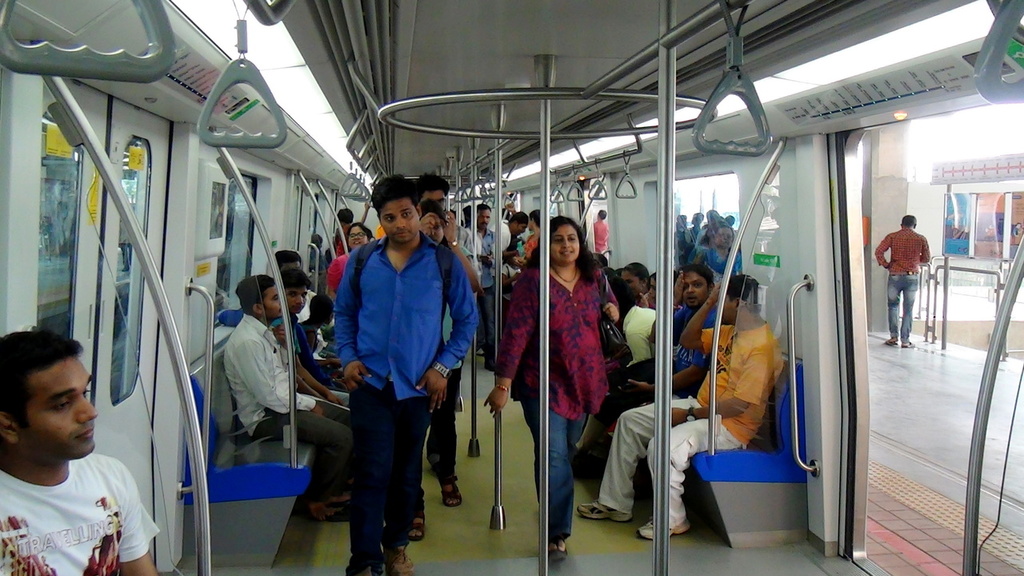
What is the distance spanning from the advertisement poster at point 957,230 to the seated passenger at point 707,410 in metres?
8.68

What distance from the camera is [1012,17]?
1.04 m

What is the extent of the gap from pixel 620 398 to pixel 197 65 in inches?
124

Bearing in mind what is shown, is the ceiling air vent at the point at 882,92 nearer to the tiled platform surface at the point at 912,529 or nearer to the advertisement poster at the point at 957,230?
the tiled platform surface at the point at 912,529

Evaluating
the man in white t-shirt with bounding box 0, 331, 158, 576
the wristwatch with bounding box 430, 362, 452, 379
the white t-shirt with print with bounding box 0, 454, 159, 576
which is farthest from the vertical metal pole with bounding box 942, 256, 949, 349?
the man in white t-shirt with bounding box 0, 331, 158, 576

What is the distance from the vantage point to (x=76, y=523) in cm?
176

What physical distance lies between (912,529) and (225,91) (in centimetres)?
441

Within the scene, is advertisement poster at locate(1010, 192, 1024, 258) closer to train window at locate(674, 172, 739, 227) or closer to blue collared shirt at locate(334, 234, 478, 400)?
train window at locate(674, 172, 739, 227)

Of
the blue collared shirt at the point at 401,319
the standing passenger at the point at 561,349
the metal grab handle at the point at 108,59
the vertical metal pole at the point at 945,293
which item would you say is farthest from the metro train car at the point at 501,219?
the vertical metal pole at the point at 945,293

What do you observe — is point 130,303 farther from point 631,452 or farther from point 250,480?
point 631,452

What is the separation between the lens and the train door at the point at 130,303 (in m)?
2.77

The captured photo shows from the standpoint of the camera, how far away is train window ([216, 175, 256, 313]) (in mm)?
4494

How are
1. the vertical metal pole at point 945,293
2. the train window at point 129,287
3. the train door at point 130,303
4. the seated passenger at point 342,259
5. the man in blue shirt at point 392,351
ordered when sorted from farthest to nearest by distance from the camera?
the vertical metal pole at point 945,293 < the seated passenger at point 342,259 < the man in blue shirt at point 392,351 < the train window at point 129,287 < the train door at point 130,303

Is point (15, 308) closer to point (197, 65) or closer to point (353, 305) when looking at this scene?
point (197, 65)

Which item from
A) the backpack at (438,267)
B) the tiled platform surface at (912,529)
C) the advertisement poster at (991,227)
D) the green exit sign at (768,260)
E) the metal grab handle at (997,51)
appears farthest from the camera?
the advertisement poster at (991,227)
